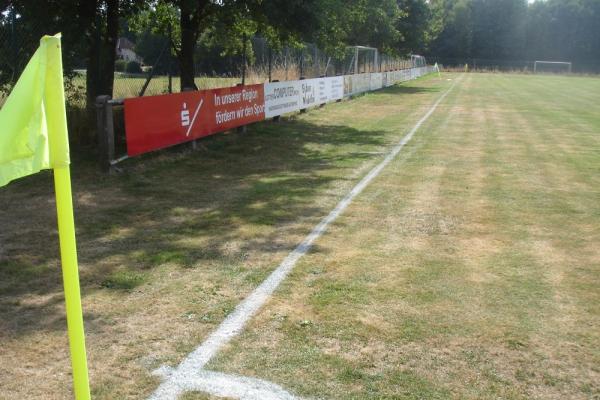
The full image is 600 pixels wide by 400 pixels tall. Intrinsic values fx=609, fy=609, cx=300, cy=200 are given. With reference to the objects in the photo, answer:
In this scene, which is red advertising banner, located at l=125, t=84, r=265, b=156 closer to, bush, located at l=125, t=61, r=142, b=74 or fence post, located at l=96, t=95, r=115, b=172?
fence post, located at l=96, t=95, r=115, b=172

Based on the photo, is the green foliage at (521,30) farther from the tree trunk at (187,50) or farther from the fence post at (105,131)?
the fence post at (105,131)

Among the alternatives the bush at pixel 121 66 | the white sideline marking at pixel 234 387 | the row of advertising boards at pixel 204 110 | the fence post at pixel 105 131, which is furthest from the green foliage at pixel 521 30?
the white sideline marking at pixel 234 387

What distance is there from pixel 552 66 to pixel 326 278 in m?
103

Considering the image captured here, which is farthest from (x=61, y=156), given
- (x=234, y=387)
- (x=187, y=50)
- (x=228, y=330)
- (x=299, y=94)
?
(x=299, y=94)

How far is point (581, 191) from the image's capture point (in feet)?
29.4

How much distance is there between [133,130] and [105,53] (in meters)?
4.06

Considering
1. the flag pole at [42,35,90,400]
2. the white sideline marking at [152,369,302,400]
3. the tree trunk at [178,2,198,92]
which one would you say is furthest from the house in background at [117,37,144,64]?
the flag pole at [42,35,90,400]

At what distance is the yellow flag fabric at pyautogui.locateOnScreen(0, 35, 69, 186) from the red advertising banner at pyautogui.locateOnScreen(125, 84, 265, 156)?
742 centimetres

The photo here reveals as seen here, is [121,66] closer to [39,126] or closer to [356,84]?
[356,84]

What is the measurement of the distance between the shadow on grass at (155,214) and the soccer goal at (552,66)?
93.3 m

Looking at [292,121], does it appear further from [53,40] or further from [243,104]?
[53,40]

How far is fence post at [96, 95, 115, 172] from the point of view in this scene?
30.4 feet

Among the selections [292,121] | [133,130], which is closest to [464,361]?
[133,130]

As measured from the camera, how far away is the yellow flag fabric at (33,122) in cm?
212
